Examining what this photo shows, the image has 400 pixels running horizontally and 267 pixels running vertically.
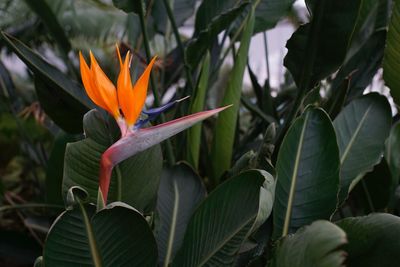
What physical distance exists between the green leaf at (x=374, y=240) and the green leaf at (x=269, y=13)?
1.72 ft

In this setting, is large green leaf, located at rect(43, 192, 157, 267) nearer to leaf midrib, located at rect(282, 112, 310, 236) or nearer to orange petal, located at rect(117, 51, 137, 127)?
orange petal, located at rect(117, 51, 137, 127)

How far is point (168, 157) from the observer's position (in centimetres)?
90

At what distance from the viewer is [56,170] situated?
0.96 meters

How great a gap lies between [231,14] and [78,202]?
0.45 metres

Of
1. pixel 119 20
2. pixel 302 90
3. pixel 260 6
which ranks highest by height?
pixel 260 6

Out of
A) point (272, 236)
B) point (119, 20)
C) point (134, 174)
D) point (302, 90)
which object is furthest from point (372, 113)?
point (119, 20)

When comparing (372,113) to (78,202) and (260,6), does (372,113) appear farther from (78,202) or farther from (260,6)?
(78,202)

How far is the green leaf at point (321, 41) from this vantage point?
773 mm

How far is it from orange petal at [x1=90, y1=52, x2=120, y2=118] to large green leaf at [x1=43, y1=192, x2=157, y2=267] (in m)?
0.10

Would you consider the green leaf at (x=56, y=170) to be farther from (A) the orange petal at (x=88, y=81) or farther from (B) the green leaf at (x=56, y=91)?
(A) the orange petal at (x=88, y=81)

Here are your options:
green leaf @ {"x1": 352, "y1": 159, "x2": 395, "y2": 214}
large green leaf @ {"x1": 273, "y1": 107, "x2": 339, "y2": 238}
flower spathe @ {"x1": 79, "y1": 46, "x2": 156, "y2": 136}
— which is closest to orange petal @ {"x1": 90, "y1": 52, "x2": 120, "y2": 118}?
flower spathe @ {"x1": 79, "y1": 46, "x2": 156, "y2": 136}

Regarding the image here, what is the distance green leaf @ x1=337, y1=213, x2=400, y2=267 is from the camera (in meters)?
0.56

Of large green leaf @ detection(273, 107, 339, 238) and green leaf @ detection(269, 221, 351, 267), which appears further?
large green leaf @ detection(273, 107, 339, 238)

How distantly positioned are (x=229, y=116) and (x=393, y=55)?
10.4 inches
